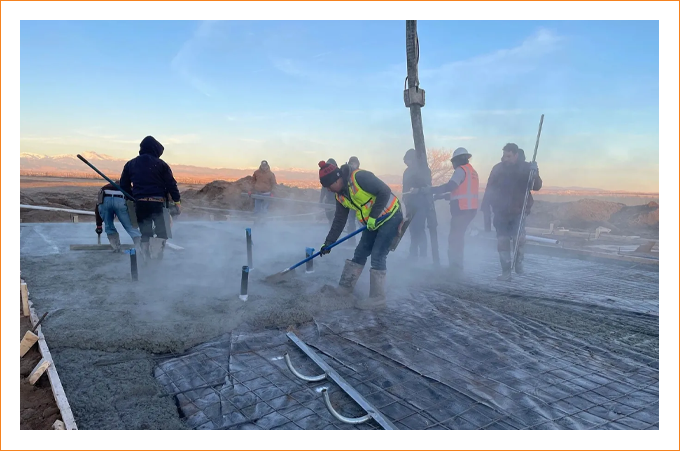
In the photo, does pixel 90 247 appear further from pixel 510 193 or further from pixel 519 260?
pixel 519 260

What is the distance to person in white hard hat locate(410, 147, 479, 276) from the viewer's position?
6.15 m

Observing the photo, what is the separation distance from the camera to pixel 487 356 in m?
3.38

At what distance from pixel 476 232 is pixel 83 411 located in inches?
371

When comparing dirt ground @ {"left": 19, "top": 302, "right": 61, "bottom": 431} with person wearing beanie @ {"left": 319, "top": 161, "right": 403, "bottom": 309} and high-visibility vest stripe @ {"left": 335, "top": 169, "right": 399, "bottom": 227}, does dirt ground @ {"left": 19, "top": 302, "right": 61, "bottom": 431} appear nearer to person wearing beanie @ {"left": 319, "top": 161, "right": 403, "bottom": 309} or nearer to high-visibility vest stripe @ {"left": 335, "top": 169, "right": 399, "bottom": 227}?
person wearing beanie @ {"left": 319, "top": 161, "right": 403, "bottom": 309}

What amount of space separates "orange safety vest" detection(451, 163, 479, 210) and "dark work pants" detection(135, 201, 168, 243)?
4.26 m

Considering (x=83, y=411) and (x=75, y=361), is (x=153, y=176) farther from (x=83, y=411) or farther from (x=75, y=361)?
(x=83, y=411)

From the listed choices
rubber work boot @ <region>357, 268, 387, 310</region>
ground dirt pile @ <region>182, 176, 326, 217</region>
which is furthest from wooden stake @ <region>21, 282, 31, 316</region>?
ground dirt pile @ <region>182, 176, 326, 217</region>

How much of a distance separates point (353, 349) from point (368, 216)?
1725 mm

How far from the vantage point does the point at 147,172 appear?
5.75 metres

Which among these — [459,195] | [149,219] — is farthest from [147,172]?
[459,195]

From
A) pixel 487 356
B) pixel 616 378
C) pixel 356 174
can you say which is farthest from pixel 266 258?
pixel 616 378

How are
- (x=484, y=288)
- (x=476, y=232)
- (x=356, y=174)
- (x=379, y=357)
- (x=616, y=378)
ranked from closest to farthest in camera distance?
(x=616, y=378) → (x=379, y=357) → (x=356, y=174) → (x=484, y=288) → (x=476, y=232)

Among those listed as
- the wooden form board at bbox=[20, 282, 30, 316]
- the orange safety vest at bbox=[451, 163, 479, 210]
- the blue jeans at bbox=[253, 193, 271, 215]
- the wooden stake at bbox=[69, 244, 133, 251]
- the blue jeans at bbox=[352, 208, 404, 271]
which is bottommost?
the wooden form board at bbox=[20, 282, 30, 316]

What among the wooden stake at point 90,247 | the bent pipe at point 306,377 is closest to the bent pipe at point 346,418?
the bent pipe at point 306,377
